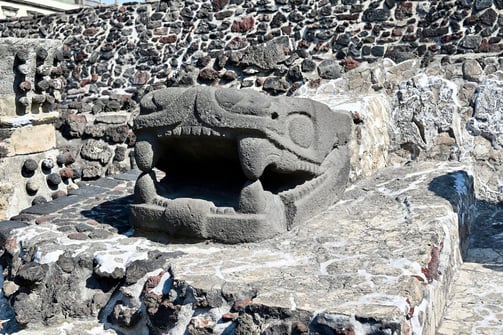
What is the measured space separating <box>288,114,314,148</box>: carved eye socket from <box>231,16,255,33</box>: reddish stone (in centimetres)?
540

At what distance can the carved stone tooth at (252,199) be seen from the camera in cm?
380

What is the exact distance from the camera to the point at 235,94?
3812 millimetres

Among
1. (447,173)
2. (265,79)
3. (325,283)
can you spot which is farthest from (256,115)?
(265,79)

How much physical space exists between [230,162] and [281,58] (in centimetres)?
422

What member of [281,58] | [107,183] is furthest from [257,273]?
[281,58]

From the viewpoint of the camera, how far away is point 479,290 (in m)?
3.95

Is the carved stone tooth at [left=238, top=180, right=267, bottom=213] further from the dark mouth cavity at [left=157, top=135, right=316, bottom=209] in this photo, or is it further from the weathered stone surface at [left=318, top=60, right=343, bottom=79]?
the weathered stone surface at [left=318, top=60, right=343, bottom=79]

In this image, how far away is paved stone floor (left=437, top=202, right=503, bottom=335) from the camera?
3.46m

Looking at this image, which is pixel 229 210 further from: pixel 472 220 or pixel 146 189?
pixel 472 220

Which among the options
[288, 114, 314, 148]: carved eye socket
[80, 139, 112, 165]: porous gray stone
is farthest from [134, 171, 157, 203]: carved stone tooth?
[80, 139, 112, 165]: porous gray stone

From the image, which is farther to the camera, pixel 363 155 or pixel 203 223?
pixel 363 155

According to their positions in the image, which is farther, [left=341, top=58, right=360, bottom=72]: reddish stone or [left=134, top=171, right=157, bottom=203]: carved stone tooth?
[left=341, top=58, right=360, bottom=72]: reddish stone

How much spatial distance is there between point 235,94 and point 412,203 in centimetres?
153

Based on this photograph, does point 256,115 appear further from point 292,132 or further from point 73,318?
point 73,318
